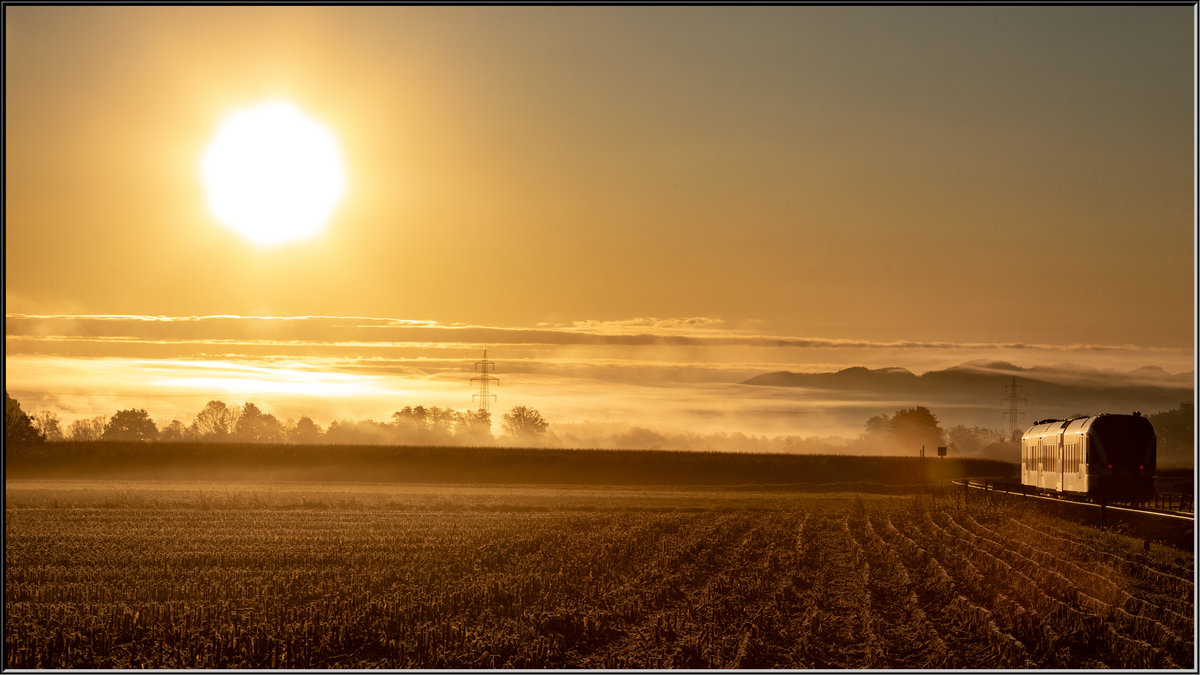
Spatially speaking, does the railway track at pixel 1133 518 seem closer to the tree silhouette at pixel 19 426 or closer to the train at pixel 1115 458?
the train at pixel 1115 458

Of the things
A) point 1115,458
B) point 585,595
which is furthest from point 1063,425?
point 585,595

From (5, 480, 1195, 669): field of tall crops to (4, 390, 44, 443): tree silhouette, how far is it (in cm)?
7407

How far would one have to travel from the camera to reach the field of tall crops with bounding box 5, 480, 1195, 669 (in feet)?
52.9

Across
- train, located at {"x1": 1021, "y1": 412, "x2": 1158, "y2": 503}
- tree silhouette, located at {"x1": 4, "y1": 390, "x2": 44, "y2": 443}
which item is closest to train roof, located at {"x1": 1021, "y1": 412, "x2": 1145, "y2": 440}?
train, located at {"x1": 1021, "y1": 412, "x2": 1158, "y2": 503}

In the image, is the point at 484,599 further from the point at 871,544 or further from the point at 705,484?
the point at 705,484

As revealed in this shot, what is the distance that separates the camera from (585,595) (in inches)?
842

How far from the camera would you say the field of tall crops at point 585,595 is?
16.1 metres

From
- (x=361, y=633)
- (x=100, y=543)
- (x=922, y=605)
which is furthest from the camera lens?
(x=100, y=543)

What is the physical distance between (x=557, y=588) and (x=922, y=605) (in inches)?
275

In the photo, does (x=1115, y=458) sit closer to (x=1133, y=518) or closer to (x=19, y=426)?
(x=1133, y=518)

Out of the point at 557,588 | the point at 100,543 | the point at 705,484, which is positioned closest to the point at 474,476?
the point at 705,484

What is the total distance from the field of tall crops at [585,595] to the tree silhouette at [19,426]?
74066mm

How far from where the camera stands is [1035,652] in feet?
52.6

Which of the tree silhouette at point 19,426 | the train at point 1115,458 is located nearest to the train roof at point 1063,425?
the train at point 1115,458
